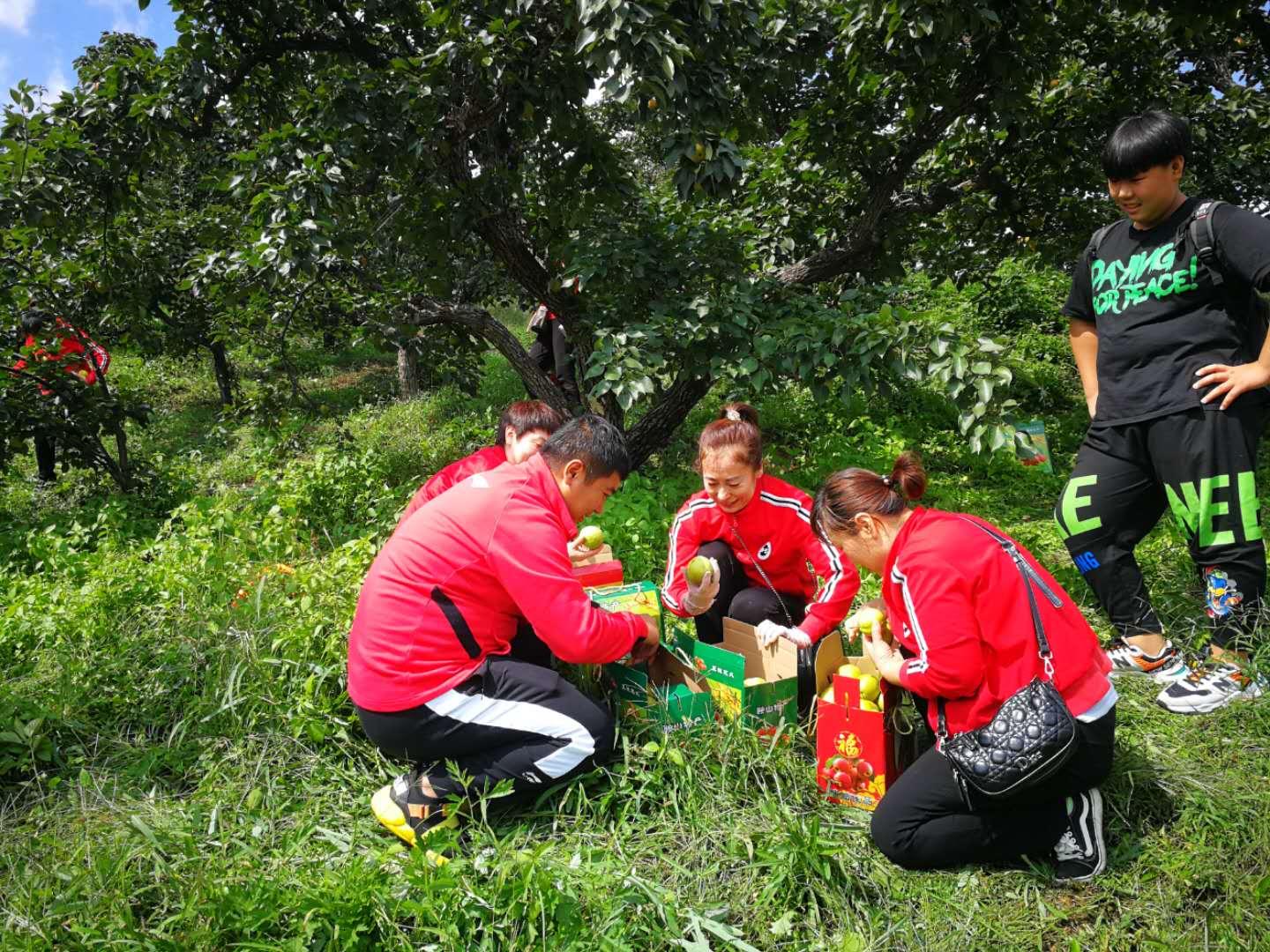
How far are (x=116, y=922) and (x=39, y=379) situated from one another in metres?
5.42

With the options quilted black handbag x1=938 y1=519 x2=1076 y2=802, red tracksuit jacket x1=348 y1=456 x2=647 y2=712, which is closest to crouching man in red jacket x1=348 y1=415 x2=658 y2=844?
red tracksuit jacket x1=348 y1=456 x2=647 y2=712

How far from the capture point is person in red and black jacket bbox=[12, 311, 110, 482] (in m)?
5.97

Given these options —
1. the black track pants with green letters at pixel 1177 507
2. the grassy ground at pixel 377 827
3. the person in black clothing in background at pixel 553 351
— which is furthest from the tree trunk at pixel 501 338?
the black track pants with green letters at pixel 1177 507

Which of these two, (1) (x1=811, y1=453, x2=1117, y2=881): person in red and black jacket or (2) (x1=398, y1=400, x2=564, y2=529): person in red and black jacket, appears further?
(2) (x1=398, y1=400, x2=564, y2=529): person in red and black jacket

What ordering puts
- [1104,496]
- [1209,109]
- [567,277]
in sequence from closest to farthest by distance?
[1104,496], [567,277], [1209,109]

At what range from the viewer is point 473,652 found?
7.68 ft

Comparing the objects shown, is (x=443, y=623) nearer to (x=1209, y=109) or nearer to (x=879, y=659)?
(x=879, y=659)

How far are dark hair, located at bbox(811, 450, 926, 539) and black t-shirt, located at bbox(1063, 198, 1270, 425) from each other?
115cm

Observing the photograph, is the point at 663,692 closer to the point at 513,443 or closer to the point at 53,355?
the point at 513,443

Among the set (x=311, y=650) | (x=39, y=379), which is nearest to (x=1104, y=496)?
(x=311, y=650)

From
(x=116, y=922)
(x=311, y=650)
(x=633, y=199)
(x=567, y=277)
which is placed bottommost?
(x=116, y=922)

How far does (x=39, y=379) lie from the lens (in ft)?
19.4

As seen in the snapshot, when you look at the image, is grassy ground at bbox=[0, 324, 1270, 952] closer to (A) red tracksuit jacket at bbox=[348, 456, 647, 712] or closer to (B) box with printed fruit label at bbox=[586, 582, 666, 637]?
(A) red tracksuit jacket at bbox=[348, 456, 647, 712]

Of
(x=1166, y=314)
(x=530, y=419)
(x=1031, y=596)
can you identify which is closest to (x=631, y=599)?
(x=530, y=419)
